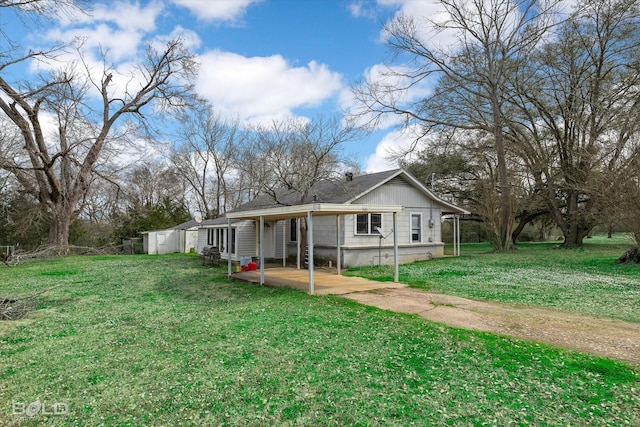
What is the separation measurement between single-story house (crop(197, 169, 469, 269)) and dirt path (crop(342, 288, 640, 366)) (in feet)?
18.7

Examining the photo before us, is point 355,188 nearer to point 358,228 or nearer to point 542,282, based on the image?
point 358,228

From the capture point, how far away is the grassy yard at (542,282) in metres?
7.25

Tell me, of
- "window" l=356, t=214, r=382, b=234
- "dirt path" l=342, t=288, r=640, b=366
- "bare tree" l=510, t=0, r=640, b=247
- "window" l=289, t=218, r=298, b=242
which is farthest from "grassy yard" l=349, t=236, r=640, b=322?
"bare tree" l=510, t=0, r=640, b=247

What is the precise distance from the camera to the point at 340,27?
13.2 meters

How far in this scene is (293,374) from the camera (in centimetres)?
398

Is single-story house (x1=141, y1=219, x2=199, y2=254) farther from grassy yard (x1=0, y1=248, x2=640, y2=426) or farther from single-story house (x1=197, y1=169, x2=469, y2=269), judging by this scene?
grassy yard (x1=0, y1=248, x2=640, y2=426)

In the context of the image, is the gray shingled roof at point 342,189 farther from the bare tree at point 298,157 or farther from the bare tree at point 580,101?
the bare tree at point 580,101

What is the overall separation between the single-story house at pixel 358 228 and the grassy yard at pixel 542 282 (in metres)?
1.52

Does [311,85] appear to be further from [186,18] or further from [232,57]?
[186,18]

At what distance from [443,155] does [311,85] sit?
11.3 m

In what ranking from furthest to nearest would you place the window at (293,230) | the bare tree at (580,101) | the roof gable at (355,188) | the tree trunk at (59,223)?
Answer: 1. the tree trunk at (59,223)
2. the bare tree at (580,101)
3. the window at (293,230)
4. the roof gable at (355,188)

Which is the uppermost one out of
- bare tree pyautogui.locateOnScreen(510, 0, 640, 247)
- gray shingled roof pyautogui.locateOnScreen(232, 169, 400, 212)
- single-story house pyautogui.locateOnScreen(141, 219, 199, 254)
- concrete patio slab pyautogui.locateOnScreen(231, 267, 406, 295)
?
bare tree pyautogui.locateOnScreen(510, 0, 640, 247)

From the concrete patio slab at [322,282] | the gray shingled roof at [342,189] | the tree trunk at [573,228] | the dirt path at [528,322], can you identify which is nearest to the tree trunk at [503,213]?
the tree trunk at [573,228]

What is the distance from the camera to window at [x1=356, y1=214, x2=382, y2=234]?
14.4 m
